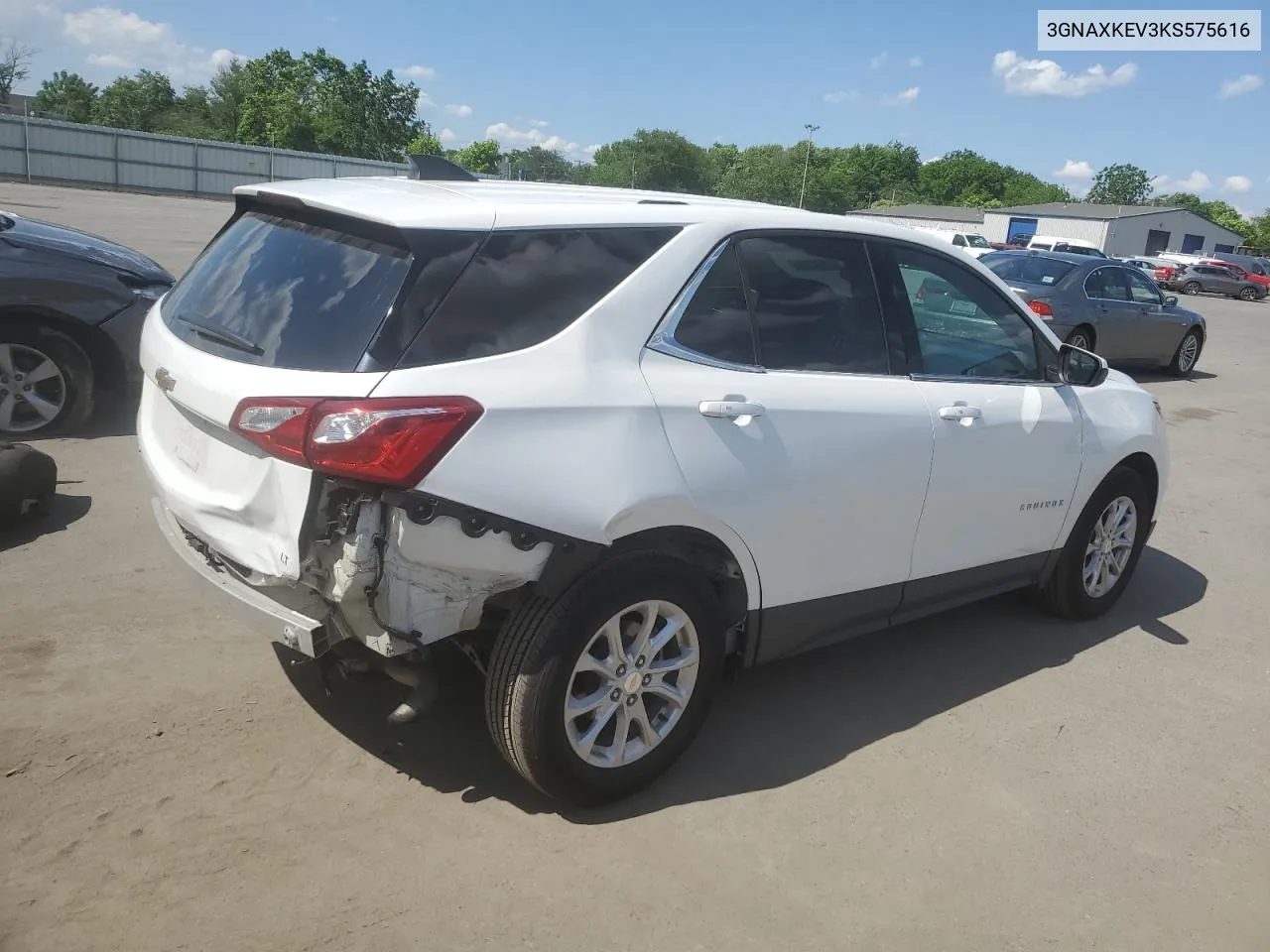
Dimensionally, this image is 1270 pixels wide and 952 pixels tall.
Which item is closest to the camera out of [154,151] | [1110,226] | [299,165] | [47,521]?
[47,521]

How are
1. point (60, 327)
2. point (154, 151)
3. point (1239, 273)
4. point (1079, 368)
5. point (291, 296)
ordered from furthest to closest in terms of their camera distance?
point (1239, 273) < point (154, 151) < point (60, 327) < point (1079, 368) < point (291, 296)

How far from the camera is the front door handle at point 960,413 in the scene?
385 centimetres

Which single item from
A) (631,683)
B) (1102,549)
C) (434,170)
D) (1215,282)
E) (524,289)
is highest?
(1215,282)

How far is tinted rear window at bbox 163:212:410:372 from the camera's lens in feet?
8.95

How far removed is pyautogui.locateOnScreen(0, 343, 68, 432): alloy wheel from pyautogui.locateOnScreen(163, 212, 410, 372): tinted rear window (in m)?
3.53

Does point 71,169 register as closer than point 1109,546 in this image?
No

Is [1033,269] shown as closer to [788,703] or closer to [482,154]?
[788,703]

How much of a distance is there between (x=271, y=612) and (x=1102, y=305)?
13.1 m

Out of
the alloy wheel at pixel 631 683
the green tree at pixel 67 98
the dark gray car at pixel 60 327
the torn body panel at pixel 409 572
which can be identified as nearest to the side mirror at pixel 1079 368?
the alloy wheel at pixel 631 683

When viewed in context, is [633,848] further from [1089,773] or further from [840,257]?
[840,257]

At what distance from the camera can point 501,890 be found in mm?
2770

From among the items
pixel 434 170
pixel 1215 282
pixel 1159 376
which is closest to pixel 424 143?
pixel 1215 282

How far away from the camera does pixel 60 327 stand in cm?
628

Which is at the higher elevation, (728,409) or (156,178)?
(156,178)
